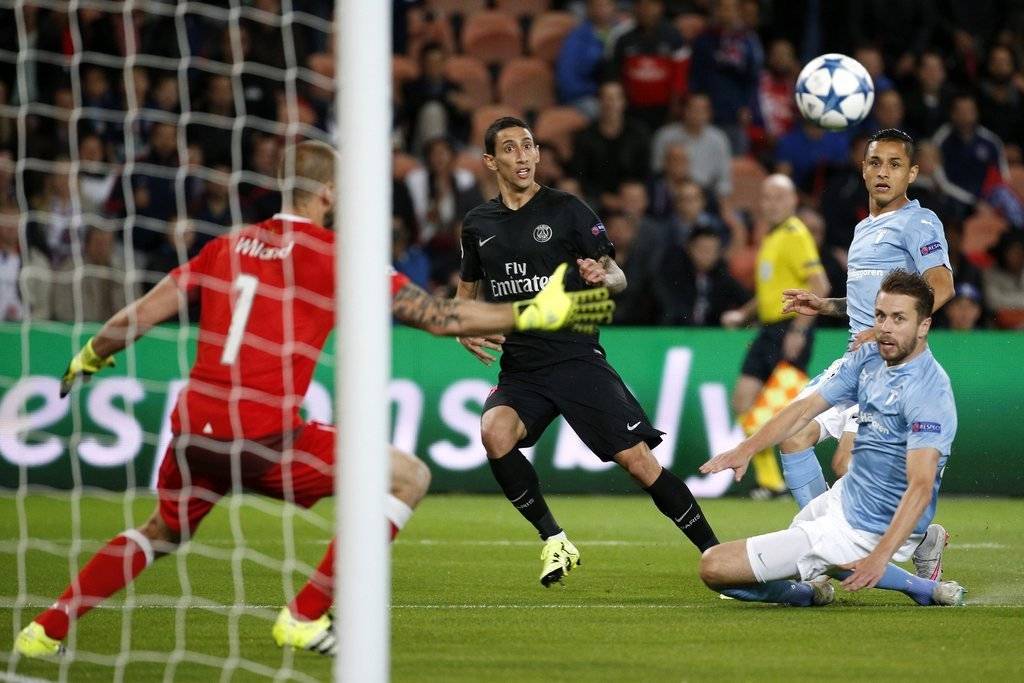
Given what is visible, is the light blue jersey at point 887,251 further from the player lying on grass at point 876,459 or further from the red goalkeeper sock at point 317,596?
the red goalkeeper sock at point 317,596

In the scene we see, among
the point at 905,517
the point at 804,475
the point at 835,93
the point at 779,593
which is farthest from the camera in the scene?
the point at 835,93

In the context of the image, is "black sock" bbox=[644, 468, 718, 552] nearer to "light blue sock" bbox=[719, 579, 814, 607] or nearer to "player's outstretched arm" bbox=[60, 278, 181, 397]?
"light blue sock" bbox=[719, 579, 814, 607]

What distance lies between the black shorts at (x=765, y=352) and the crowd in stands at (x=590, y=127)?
105 centimetres

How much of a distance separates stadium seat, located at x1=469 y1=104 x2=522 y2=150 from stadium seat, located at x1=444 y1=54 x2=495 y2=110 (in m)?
0.32

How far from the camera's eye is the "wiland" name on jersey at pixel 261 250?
5.97m

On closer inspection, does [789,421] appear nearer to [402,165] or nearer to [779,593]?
[779,593]

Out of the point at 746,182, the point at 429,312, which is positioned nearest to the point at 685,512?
the point at 429,312

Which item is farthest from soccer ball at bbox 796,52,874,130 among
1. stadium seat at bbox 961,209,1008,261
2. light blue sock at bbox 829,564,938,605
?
stadium seat at bbox 961,209,1008,261

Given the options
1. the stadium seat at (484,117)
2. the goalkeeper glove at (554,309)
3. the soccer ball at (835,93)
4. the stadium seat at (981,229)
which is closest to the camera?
the goalkeeper glove at (554,309)

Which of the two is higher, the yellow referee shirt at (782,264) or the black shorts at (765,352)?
the yellow referee shirt at (782,264)

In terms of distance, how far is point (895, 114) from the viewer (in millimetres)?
15148

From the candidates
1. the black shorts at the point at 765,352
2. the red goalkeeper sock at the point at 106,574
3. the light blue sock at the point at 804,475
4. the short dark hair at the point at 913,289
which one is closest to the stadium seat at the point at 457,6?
the black shorts at the point at 765,352

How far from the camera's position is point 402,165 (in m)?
15.6

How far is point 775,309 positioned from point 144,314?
727cm
